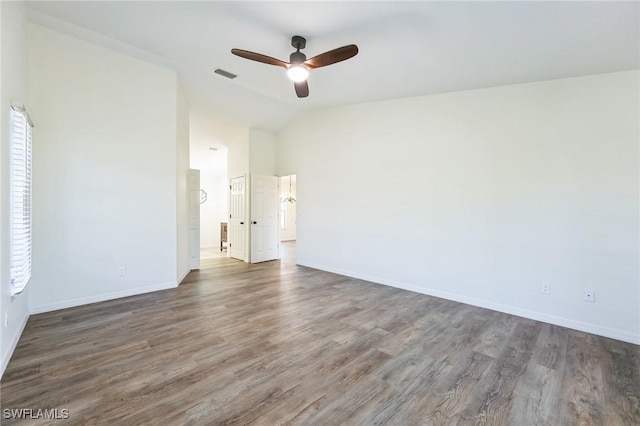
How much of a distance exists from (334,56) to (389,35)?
668mm

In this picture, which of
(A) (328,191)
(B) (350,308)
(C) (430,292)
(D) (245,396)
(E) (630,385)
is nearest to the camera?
(D) (245,396)

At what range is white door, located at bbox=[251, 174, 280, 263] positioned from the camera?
6.43m

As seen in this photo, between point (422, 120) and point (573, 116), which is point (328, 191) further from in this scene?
point (573, 116)

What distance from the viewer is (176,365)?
225 centimetres

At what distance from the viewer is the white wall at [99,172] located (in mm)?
3234

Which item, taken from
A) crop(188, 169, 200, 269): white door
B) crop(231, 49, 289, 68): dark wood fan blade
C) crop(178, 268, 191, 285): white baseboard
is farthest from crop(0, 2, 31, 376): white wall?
crop(188, 169, 200, 269): white door

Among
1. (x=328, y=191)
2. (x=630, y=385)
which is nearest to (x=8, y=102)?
(x=328, y=191)

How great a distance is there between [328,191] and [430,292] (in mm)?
2677

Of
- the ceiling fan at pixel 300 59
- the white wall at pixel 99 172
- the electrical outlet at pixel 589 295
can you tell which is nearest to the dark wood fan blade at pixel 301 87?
the ceiling fan at pixel 300 59

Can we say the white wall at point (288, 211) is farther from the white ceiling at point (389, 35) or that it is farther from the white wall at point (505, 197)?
the white ceiling at point (389, 35)

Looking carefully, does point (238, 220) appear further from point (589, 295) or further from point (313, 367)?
point (589, 295)

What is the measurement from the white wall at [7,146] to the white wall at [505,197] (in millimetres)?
4288

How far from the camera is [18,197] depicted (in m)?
2.46

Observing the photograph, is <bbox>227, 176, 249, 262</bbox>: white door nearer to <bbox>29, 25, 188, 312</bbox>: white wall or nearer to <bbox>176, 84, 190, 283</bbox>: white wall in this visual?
<bbox>176, 84, 190, 283</bbox>: white wall
